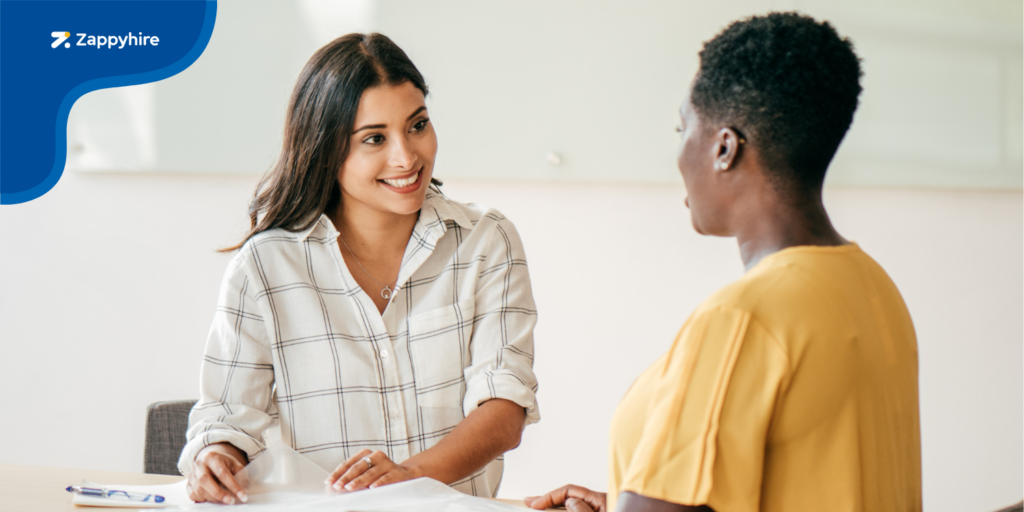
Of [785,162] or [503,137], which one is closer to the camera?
[785,162]

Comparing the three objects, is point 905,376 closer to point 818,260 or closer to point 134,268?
point 818,260

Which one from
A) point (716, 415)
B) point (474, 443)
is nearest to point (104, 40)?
point (474, 443)

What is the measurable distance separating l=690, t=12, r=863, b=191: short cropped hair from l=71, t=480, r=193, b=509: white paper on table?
1.00 meters

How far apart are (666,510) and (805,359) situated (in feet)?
0.57

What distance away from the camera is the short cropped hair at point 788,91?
0.73 meters

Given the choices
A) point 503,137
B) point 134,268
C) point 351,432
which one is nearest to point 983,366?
point 503,137

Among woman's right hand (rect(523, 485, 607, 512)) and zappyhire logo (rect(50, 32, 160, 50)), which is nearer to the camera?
woman's right hand (rect(523, 485, 607, 512))

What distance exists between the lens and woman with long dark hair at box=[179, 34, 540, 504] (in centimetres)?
142

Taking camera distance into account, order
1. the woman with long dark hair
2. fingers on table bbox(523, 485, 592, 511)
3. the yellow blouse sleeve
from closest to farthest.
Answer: the yellow blouse sleeve → fingers on table bbox(523, 485, 592, 511) → the woman with long dark hair

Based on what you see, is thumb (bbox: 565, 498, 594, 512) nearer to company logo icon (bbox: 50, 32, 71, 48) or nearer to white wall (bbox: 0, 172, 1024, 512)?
white wall (bbox: 0, 172, 1024, 512)

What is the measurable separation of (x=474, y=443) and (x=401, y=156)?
1.76 ft

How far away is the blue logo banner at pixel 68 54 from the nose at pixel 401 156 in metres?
1.57

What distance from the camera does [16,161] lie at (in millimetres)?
2787

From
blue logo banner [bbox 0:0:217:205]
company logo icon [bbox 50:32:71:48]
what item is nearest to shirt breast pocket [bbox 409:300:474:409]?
blue logo banner [bbox 0:0:217:205]
